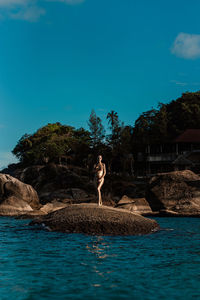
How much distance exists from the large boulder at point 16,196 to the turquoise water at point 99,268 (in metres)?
15.0

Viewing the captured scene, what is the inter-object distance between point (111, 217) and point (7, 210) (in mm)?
14840

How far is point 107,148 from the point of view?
2520 inches

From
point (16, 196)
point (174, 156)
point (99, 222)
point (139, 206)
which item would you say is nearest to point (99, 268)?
point (99, 222)

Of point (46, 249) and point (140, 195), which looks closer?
point (46, 249)

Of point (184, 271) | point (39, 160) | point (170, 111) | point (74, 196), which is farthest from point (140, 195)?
point (184, 271)

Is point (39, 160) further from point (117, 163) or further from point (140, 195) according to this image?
point (140, 195)

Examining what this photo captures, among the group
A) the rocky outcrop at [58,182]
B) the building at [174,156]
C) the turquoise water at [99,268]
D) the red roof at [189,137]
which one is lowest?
the turquoise water at [99,268]

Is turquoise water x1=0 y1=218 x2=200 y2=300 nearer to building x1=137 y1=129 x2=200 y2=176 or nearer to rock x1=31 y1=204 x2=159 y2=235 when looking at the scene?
rock x1=31 y1=204 x2=159 y2=235

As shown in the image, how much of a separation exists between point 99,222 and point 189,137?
45.4m

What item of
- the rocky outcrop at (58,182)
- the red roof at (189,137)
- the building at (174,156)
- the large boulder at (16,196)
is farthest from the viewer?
the red roof at (189,137)

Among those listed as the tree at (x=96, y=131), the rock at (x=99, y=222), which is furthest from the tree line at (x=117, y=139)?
the rock at (x=99, y=222)

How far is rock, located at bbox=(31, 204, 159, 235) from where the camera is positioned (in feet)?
47.7

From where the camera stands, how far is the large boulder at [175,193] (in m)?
26.8

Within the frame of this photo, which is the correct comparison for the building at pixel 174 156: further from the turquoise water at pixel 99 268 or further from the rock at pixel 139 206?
Answer: the turquoise water at pixel 99 268
